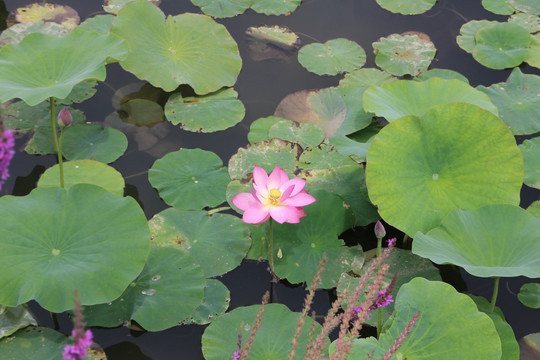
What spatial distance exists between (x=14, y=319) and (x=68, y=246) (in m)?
0.38

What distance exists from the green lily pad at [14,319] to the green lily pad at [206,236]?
1.95ft

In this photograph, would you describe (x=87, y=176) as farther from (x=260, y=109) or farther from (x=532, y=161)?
(x=532, y=161)

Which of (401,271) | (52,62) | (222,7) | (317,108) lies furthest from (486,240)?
(222,7)

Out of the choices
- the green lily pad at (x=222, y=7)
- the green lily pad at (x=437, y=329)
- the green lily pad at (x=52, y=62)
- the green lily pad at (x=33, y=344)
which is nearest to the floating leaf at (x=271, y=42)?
the green lily pad at (x=222, y=7)

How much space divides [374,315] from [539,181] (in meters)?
1.24

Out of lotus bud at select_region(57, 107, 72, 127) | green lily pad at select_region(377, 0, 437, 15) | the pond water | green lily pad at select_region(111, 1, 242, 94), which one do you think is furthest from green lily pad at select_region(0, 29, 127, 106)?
green lily pad at select_region(377, 0, 437, 15)

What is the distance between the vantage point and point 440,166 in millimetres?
2592

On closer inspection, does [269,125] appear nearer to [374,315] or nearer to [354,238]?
[354,238]

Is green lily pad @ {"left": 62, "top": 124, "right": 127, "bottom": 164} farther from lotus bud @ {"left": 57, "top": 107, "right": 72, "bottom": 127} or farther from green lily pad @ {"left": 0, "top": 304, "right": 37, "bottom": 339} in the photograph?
green lily pad @ {"left": 0, "top": 304, "right": 37, "bottom": 339}

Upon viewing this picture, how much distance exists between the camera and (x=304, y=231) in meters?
2.63

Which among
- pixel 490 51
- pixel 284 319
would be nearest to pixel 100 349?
pixel 284 319

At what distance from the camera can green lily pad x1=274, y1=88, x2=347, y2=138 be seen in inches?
128

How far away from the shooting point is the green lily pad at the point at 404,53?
3668mm

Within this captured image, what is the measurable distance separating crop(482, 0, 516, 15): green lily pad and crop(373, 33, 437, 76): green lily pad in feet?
2.28
